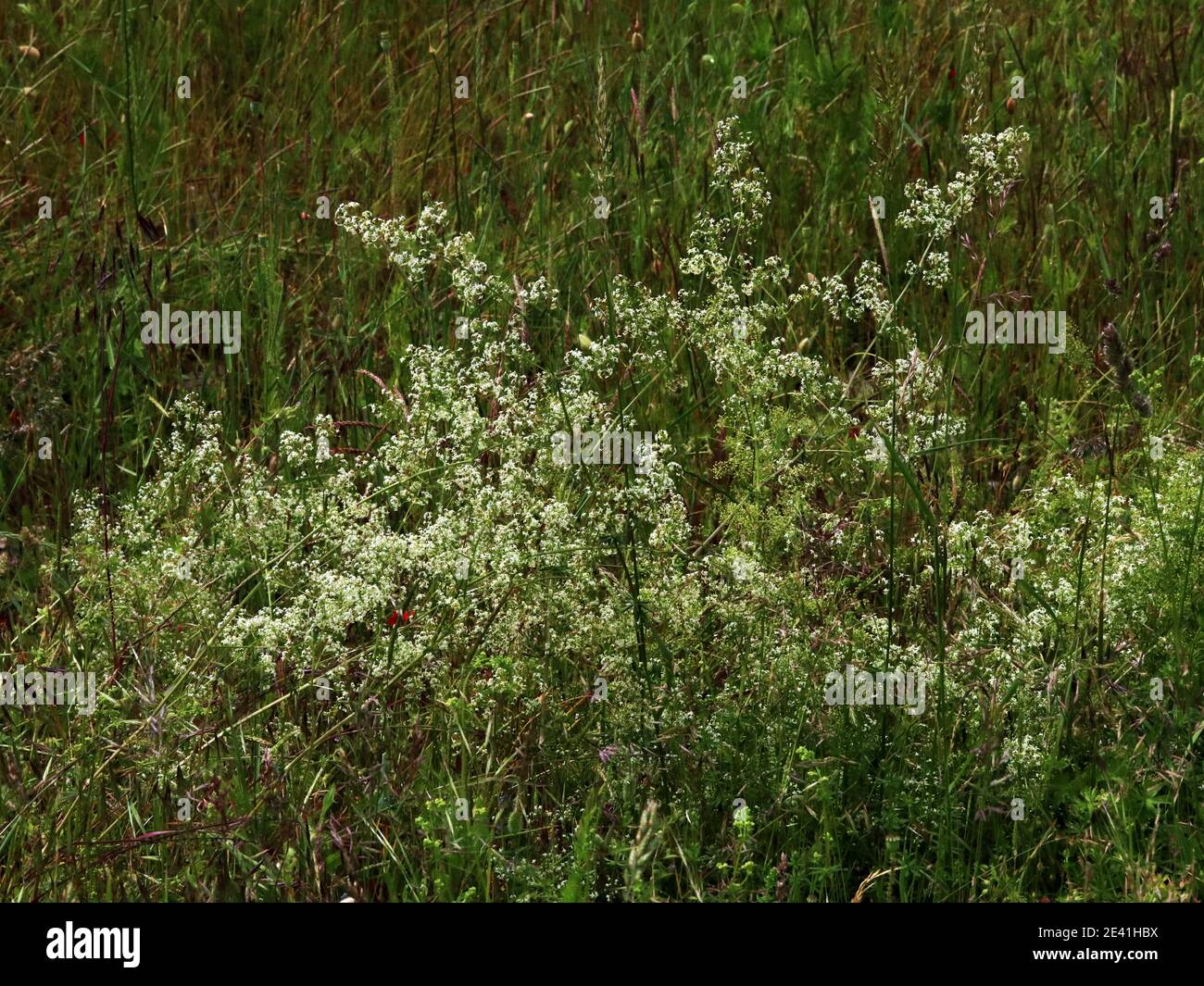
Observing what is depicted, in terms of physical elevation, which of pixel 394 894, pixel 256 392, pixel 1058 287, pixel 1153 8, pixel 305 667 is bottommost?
pixel 394 894

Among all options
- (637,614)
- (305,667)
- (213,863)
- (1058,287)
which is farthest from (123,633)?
(1058,287)

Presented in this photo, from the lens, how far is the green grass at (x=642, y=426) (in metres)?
2.56

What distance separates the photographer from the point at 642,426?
382 centimetres

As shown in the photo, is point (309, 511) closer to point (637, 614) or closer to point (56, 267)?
point (637, 614)

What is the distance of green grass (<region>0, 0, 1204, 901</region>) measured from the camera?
256cm

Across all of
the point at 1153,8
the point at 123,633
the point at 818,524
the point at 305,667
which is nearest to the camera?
the point at 305,667

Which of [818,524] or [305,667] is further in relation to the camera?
[818,524]

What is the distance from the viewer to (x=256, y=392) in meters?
4.08

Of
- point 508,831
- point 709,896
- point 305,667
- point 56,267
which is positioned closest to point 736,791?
point 709,896

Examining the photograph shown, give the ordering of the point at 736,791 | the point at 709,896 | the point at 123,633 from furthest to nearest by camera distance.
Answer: the point at 123,633
the point at 736,791
the point at 709,896

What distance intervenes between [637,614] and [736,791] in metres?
0.34

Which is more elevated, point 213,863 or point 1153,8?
point 1153,8

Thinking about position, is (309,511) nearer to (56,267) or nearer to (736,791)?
(736,791)

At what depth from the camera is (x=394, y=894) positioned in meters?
2.47
